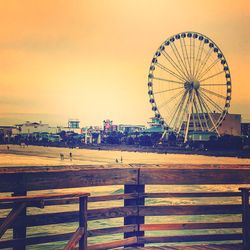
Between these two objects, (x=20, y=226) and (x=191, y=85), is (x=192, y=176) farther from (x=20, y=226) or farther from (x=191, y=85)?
(x=191, y=85)

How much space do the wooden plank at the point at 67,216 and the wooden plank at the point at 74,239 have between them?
2.41ft

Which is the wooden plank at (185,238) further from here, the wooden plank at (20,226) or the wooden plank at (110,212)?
the wooden plank at (20,226)

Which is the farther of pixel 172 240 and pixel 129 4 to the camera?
pixel 129 4

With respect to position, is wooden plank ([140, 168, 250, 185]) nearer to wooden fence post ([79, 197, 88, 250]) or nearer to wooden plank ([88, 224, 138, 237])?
wooden plank ([88, 224, 138, 237])

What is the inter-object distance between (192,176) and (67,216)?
4.37ft

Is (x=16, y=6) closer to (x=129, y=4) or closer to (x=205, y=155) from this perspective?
(x=129, y=4)

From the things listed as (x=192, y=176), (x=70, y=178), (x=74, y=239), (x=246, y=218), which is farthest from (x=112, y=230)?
(x=246, y=218)

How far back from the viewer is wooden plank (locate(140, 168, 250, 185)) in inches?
183

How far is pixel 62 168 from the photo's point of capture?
4406 mm

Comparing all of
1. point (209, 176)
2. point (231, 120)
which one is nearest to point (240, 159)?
point (231, 120)

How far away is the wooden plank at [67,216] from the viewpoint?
4.06 meters

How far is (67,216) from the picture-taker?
4.28 m

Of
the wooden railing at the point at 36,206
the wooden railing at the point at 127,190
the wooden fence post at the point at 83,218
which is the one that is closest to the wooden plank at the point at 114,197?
the wooden railing at the point at 127,190

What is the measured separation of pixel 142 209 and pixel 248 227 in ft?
3.36
